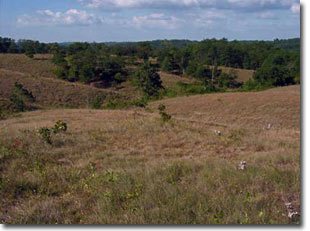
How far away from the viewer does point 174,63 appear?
198 ft

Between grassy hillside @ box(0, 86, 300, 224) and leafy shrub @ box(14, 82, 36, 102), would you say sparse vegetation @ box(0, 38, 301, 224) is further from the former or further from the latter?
leafy shrub @ box(14, 82, 36, 102)

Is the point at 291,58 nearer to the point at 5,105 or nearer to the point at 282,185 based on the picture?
the point at 5,105

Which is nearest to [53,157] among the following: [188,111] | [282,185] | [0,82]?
[282,185]

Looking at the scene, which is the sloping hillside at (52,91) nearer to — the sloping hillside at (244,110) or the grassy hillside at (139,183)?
the sloping hillside at (244,110)

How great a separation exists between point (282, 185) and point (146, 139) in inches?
167

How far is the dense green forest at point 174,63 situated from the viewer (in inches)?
1711

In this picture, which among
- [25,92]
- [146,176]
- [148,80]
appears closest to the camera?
[146,176]

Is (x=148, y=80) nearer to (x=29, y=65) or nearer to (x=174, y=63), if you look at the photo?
(x=29, y=65)

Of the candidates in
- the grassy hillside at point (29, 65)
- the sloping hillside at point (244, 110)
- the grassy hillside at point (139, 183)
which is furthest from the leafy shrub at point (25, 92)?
the grassy hillside at point (139, 183)

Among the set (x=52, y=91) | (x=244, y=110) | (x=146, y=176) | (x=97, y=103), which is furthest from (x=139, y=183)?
(x=52, y=91)

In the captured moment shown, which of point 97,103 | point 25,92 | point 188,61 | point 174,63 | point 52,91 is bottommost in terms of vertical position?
point 97,103

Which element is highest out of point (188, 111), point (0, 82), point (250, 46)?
point (250, 46)

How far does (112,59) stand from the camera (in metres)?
52.6

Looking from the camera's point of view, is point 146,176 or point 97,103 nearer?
point 146,176
